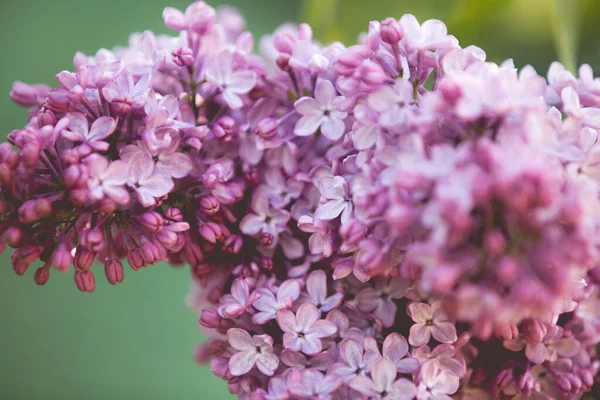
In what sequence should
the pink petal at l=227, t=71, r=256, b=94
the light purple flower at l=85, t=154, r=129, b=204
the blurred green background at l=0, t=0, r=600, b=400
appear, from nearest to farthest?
the light purple flower at l=85, t=154, r=129, b=204, the pink petal at l=227, t=71, r=256, b=94, the blurred green background at l=0, t=0, r=600, b=400

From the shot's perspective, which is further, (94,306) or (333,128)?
(94,306)

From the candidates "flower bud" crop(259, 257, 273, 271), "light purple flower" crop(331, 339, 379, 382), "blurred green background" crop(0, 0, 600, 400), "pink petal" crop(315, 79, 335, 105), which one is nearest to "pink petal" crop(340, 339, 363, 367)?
"light purple flower" crop(331, 339, 379, 382)

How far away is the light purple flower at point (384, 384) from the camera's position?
544 millimetres

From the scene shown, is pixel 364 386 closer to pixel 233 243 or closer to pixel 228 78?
pixel 233 243

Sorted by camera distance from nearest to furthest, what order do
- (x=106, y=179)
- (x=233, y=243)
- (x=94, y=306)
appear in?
(x=106, y=179), (x=233, y=243), (x=94, y=306)

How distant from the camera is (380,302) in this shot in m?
0.59

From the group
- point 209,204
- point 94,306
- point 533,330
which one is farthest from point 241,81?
point 94,306

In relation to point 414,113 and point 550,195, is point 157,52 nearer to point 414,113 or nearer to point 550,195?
point 414,113

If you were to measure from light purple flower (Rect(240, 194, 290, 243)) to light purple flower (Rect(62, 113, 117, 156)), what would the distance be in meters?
0.15

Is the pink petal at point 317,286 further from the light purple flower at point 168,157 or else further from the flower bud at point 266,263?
the light purple flower at point 168,157

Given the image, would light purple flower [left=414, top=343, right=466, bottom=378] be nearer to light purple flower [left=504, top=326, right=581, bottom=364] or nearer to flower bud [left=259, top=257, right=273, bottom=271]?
light purple flower [left=504, top=326, right=581, bottom=364]

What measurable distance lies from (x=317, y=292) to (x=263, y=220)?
0.09m

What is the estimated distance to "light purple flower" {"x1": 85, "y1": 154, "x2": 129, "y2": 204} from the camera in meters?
0.52

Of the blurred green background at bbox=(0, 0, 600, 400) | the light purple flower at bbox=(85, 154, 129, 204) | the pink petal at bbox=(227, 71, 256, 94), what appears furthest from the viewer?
the blurred green background at bbox=(0, 0, 600, 400)
